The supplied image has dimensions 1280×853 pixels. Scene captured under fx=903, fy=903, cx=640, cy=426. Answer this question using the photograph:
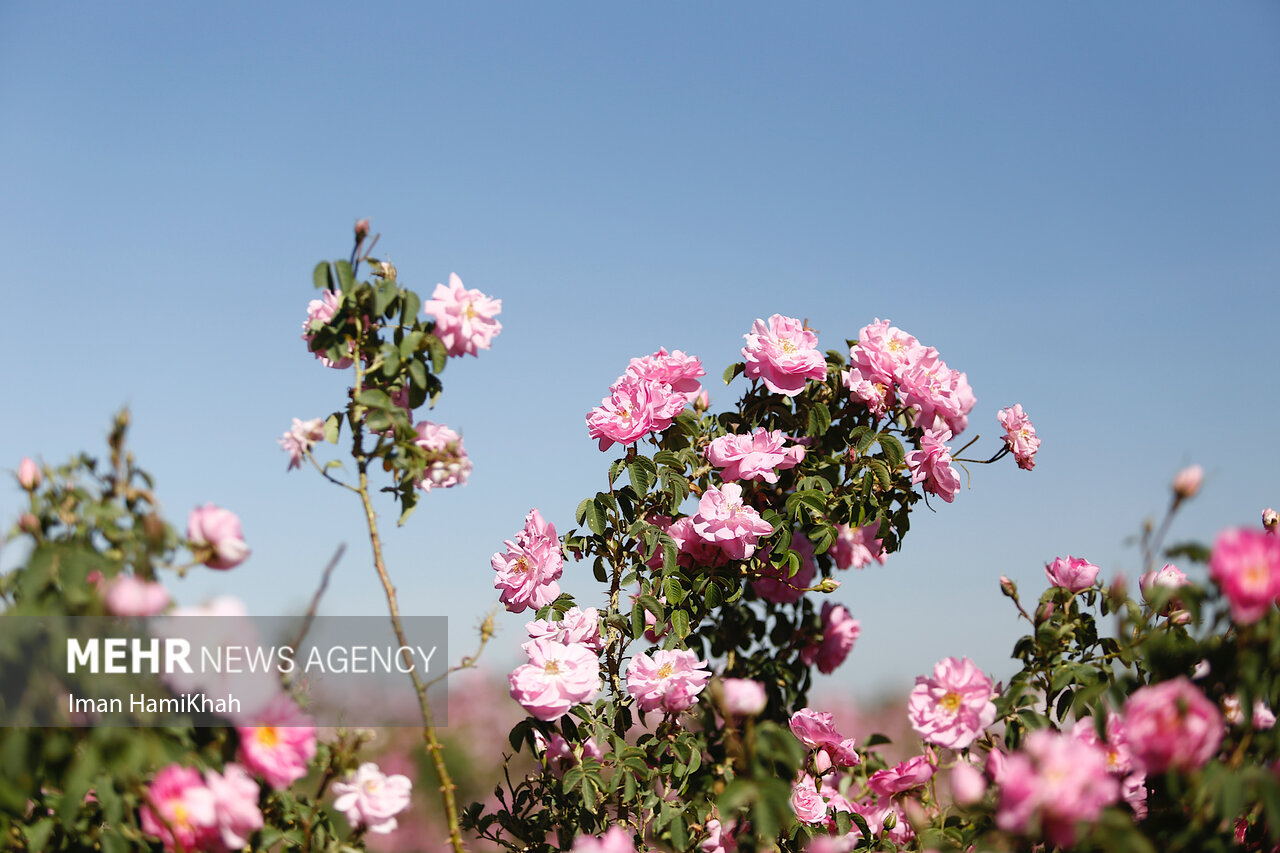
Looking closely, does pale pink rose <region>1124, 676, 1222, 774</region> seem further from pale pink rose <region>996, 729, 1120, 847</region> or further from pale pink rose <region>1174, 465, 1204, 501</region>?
pale pink rose <region>1174, 465, 1204, 501</region>

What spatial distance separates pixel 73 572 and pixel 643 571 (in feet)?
4.91

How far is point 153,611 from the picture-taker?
159 cm

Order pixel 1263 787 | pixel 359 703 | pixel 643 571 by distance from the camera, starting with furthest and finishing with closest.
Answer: pixel 643 571 < pixel 359 703 < pixel 1263 787

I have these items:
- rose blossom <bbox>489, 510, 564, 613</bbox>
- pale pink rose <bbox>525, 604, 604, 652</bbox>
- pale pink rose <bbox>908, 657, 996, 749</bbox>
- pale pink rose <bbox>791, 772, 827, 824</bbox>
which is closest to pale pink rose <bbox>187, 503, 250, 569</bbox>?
pale pink rose <bbox>525, 604, 604, 652</bbox>

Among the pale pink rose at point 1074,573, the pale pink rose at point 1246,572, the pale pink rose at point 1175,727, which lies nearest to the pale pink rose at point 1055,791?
the pale pink rose at point 1175,727

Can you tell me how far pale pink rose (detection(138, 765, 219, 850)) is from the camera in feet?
5.24

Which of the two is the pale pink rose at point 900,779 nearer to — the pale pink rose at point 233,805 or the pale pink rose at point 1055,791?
the pale pink rose at point 1055,791

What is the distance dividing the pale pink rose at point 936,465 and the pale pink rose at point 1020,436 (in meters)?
0.24

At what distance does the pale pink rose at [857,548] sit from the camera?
3.38 meters

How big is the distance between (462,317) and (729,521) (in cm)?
97

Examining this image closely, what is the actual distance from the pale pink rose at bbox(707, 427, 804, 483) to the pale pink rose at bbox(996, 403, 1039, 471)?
2.55 ft

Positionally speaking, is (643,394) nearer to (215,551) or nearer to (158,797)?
(215,551)

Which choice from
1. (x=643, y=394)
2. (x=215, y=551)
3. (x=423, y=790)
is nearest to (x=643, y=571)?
(x=643, y=394)

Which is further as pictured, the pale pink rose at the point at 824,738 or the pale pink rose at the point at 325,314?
the pale pink rose at the point at 824,738
